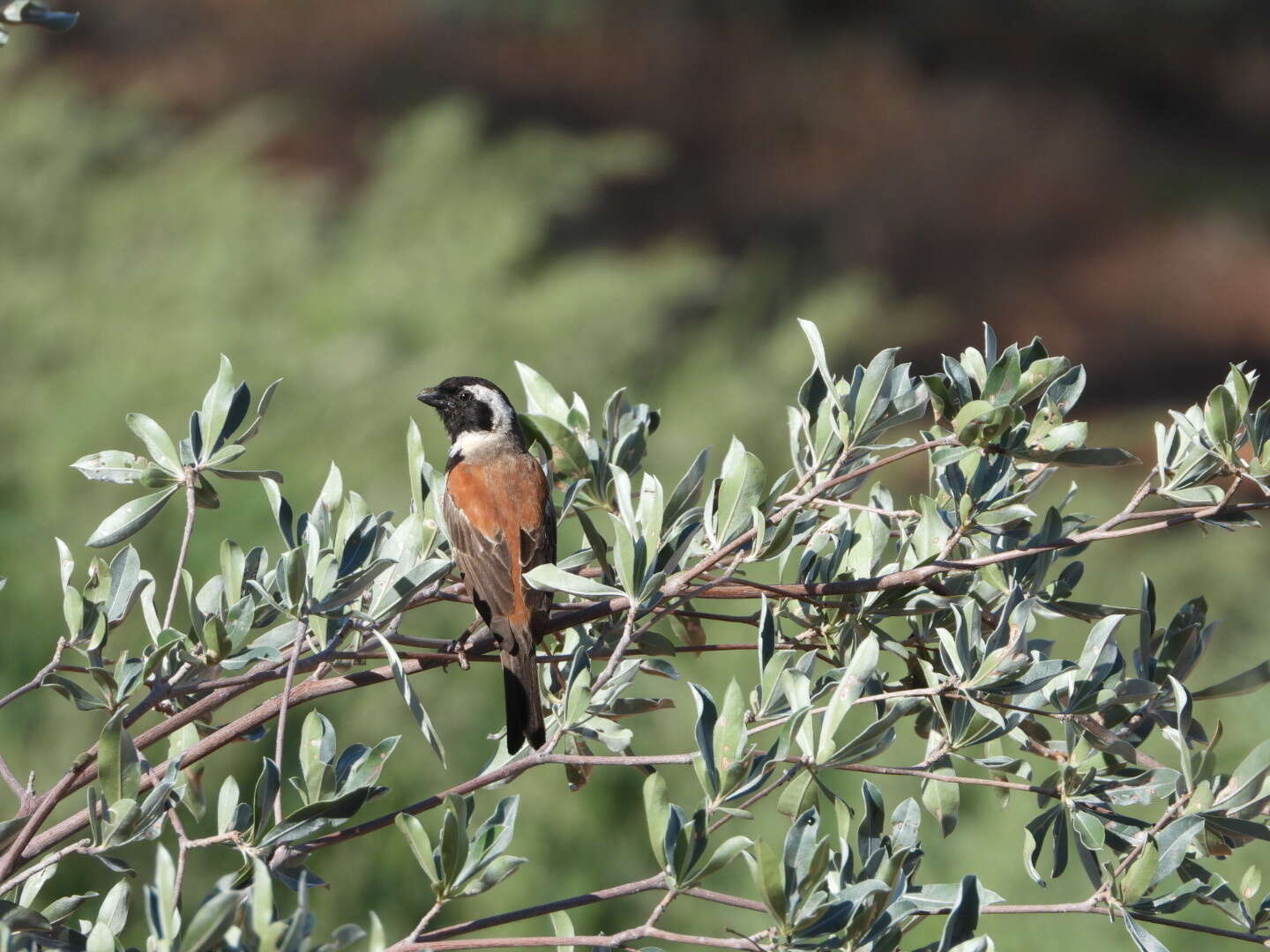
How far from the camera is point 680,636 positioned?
1814 mm

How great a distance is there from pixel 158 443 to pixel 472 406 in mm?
1520

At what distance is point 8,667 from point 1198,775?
385 cm

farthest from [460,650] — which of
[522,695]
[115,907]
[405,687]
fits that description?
[115,907]

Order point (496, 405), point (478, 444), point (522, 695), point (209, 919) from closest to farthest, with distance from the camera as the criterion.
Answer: point (209, 919) < point (522, 695) < point (478, 444) < point (496, 405)

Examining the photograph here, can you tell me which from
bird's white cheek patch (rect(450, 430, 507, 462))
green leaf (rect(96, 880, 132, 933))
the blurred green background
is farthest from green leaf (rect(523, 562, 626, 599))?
the blurred green background

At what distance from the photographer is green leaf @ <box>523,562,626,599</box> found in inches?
55.7

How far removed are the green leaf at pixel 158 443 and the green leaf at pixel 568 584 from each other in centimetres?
47

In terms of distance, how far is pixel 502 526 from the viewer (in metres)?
2.51

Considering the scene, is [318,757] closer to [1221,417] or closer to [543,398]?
[543,398]

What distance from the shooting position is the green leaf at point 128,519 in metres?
1.49

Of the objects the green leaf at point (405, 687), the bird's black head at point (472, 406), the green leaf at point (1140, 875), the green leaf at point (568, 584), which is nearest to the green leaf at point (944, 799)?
the green leaf at point (1140, 875)

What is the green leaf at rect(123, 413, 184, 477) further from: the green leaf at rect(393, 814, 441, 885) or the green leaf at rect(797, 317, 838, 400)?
the green leaf at rect(797, 317, 838, 400)

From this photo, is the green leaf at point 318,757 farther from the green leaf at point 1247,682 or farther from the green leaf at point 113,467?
the green leaf at point 1247,682

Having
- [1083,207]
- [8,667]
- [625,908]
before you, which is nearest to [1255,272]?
[1083,207]
